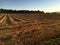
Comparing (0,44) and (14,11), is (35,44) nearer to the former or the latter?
(0,44)

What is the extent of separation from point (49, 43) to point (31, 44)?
1350mm

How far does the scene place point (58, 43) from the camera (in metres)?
12.2

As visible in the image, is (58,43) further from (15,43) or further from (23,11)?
(23,11)

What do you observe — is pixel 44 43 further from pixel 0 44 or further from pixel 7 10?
pixel 7 10

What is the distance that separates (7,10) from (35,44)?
170m

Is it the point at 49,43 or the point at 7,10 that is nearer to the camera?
the point at 49,43

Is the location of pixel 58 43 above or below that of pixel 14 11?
above

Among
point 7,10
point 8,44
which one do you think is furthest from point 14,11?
point 8,44

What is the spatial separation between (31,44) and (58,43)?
2.03 meters

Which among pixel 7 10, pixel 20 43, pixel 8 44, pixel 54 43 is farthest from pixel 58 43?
pixel 7 10

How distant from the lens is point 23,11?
17000 centimetres

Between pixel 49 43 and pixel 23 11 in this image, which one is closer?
pixel 49 43

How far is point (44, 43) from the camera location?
40.1 ft

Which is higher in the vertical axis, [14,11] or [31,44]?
[31,44]
